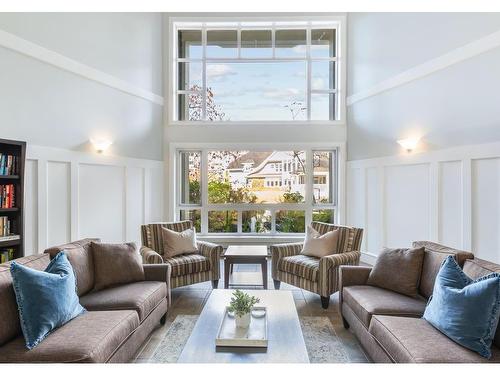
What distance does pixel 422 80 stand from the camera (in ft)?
14.4

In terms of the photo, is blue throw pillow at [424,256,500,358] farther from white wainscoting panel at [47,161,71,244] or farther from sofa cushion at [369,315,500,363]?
white wainscoting panel at [47,161,71,244]

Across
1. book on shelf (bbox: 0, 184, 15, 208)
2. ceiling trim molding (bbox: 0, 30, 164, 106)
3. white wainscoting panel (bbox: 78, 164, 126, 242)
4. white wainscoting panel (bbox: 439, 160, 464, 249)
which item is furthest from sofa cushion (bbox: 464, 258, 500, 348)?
ceiling trim molding (bbox: 0, 30, 164, 106)

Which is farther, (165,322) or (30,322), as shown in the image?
(165,322)

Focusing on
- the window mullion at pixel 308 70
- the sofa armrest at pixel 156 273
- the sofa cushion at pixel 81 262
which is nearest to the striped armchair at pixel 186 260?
the sofa armrest at pixel 156 273

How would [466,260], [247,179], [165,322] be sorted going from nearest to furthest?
[466,260]
[165,322]
[247,179]

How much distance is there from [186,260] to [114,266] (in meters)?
1.10

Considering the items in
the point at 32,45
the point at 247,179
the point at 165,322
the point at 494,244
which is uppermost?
the point at 32,45

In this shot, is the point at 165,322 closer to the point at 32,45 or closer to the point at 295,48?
the point at 32,45

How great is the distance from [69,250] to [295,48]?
529 centimetres

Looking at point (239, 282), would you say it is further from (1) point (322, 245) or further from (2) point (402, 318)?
(2) point (402, 318)

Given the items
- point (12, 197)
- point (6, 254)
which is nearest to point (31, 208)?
point (12, 197)

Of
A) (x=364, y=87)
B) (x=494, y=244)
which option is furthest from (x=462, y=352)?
(x=364, y=87)

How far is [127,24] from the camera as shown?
5.19m

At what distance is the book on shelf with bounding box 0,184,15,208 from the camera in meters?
3.18
